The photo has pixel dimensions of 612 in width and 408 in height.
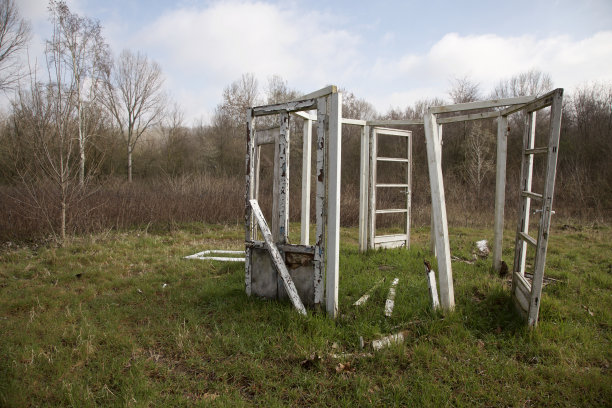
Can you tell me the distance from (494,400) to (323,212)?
6.34 feet

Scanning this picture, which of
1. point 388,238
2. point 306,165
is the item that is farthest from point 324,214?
point 388,238

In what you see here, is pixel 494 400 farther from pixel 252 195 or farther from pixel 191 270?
pixel 191 270

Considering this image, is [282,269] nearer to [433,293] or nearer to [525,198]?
[433,293]

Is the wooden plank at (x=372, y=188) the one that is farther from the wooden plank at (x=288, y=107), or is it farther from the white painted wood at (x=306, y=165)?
the wooden plank at (x=288, y=107)

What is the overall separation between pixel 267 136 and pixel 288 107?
55 cm

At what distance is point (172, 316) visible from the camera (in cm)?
382

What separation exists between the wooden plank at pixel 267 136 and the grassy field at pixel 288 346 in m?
1.78

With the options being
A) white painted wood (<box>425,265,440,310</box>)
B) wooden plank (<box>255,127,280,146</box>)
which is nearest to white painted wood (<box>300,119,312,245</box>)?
wooden plank (<box>255,127,280,146</box>)

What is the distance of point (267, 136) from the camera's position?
409 centimetres

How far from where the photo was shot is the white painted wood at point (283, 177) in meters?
3.71

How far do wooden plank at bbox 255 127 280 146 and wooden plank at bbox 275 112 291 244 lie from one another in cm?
24

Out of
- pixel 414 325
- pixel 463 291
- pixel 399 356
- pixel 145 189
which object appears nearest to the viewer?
pixel 399 356

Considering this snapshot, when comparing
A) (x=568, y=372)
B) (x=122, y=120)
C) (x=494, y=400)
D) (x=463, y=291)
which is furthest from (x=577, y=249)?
(x=122, y=120)

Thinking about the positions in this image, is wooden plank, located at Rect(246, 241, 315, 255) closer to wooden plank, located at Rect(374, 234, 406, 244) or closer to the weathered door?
the weathered door
